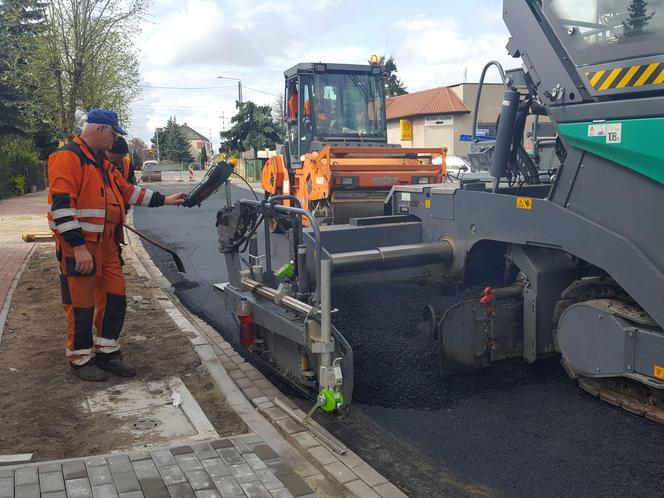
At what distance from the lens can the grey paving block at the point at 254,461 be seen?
3.37 metres

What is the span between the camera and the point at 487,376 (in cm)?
479

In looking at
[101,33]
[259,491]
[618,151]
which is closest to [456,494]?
[259,491]

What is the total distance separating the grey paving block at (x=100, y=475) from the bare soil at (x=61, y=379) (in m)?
0.35

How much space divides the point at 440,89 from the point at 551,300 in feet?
122

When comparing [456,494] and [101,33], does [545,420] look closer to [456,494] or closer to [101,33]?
[456,494]

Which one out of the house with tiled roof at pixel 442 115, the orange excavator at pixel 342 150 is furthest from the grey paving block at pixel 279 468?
the house with tiled roof at pixel 442 115

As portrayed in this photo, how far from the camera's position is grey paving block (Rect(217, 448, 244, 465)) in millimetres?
3424

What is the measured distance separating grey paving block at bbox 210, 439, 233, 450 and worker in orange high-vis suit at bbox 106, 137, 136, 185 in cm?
270

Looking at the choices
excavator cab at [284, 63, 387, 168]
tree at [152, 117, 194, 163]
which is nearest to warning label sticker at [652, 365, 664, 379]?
excavator cab at [284, 63, 387, 168]

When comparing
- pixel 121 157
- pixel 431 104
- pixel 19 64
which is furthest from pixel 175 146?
pixel 121 157

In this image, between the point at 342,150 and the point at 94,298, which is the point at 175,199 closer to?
the point at 94,298

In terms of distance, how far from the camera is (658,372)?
3.57 meters

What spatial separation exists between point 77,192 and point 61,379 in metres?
1.38

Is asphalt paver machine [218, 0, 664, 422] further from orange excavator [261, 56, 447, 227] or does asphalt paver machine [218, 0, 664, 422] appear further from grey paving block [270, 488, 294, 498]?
orange excavator [261, 56, 447, 227]
